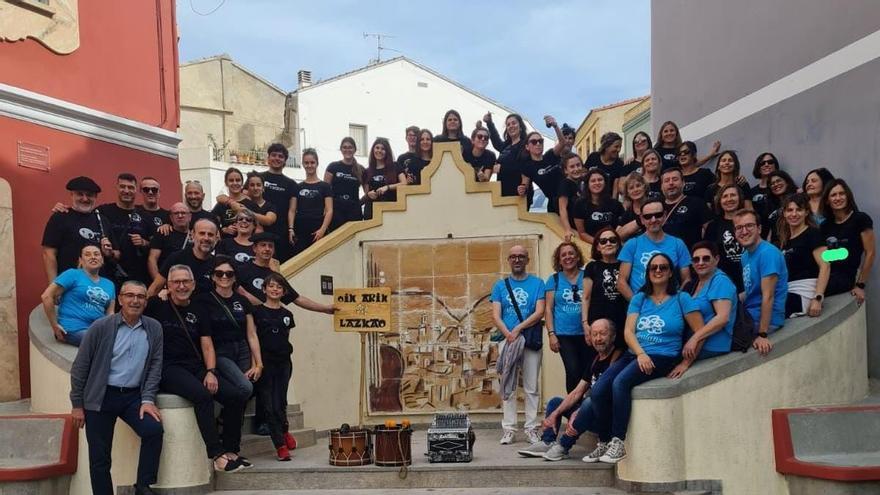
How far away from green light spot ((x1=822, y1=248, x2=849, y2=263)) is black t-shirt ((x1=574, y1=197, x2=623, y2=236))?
228 centimetres

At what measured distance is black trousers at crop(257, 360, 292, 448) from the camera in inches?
309

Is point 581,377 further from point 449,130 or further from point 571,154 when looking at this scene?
point 449,130

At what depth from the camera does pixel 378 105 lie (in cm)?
3269

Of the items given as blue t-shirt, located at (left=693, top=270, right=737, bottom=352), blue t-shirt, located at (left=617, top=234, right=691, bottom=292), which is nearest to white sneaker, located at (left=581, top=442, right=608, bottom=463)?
blue t-shirt, located at (left=693, top=270, right=737, bottom=352)

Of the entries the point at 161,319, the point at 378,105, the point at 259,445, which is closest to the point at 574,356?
the point at 259,445

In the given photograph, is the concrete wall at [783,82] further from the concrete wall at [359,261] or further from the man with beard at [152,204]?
the man with beard at [152,204]

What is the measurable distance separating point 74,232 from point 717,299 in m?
5.62

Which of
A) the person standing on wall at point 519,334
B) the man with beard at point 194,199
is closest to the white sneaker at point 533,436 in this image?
the person standing on wall at point 519,334

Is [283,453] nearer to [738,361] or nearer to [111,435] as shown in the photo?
[111,435]

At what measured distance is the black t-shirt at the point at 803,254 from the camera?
7.55m

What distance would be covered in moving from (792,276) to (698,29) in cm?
603

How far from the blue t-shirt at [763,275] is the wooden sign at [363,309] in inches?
135

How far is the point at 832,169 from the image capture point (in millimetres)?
9117

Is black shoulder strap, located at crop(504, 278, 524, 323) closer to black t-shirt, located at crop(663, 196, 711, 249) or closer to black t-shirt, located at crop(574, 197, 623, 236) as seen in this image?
black t-shirt, located at crop(574, 197, 623, 236)
